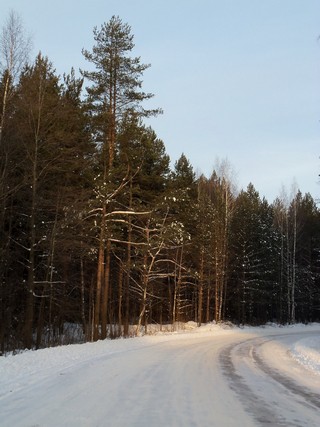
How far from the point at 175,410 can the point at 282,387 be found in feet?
13.1

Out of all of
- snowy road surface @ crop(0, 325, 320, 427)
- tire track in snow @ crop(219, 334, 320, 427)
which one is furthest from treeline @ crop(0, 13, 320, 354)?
tire track in snow @ crop(219, 334, 320, 427)

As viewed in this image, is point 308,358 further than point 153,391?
Yes

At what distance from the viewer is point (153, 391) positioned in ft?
28.5

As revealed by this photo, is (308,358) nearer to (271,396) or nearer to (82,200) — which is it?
(271,396)

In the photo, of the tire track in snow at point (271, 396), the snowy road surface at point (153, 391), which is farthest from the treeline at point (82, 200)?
the tire track in snow at point (271, 396)

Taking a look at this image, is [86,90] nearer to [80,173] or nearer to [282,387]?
[80,173]

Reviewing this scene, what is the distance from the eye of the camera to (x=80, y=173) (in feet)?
81.1

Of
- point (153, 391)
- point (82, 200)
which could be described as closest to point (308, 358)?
point (153, 391)

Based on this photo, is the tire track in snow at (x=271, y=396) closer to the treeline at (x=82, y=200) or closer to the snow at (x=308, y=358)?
the snow at (x=308, y=358)

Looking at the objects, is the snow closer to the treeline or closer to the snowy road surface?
the snowy road surface

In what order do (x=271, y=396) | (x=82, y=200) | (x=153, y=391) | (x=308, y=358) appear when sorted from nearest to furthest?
(x=153, y=391) < (x=271, y=396) < (x=308, y=358) < (x=82, y=200)

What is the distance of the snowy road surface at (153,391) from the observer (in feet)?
21.4

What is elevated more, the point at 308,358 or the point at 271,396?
the point at 271,396

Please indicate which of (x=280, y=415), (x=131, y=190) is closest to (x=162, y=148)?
(x=131, y=190)
